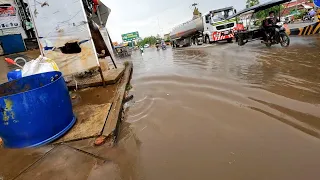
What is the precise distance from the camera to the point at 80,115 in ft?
11.2

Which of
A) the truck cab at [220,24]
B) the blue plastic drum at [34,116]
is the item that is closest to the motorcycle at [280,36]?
the truck cab at [220,24]

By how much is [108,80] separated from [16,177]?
341 cm

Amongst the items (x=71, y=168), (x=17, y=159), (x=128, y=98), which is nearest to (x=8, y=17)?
(x=128, y=98)

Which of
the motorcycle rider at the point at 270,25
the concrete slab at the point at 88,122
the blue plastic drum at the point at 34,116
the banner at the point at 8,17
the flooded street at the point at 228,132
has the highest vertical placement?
the banner at the point at 8,17

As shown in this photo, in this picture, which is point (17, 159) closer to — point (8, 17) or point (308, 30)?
point (8, 17)

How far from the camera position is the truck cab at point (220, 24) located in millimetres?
15969

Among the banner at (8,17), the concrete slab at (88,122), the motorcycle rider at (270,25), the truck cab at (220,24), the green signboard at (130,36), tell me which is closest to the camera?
the concrete slab at (88,122)

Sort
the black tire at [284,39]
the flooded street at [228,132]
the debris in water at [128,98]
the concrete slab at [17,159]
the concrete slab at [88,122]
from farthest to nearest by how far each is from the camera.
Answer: the black tire at [284,39], the debris in water at [128,98], the concrete slab at [88,122], the concrete slab at [17,159], the flooded street at [228,132]

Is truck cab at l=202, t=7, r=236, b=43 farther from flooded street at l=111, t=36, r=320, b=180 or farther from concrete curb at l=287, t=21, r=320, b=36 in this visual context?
flooded street at l=111, t=36, r=320, b=180

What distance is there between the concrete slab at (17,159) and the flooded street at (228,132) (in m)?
0.89

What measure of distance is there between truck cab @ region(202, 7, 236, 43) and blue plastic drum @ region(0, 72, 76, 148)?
15.1 metres

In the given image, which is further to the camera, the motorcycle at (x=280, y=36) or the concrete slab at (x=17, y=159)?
the motorcycle at (x=280, y=36)

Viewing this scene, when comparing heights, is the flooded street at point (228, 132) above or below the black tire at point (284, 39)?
below

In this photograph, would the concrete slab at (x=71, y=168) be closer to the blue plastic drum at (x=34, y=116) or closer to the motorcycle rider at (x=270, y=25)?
the blue plastic drum at (x=34, y=116)
